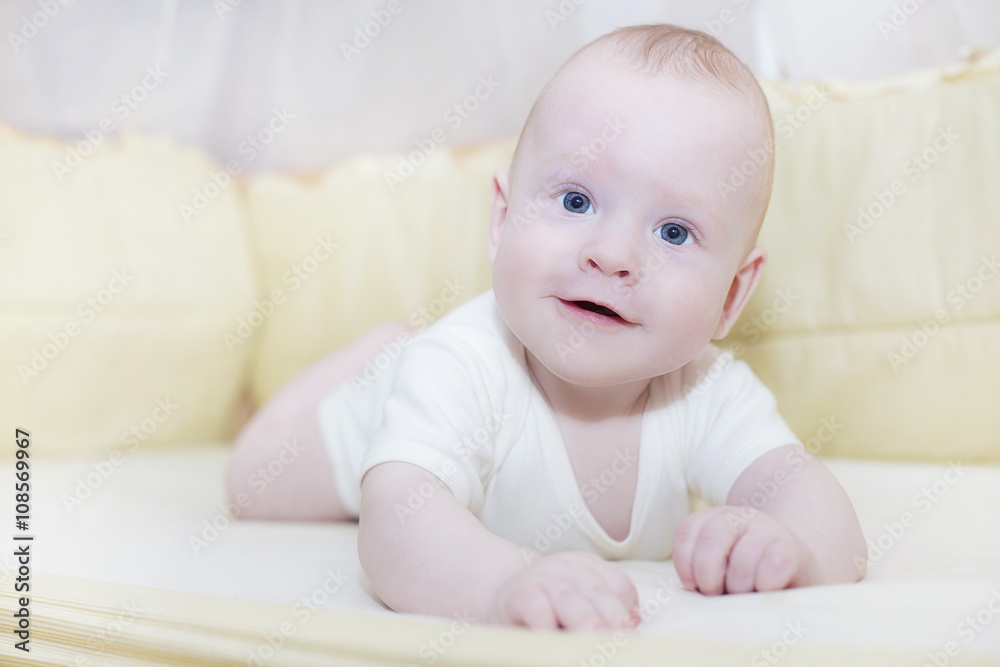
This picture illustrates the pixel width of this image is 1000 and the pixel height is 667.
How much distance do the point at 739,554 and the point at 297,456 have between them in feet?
2.26

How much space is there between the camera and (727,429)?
3.03 feet

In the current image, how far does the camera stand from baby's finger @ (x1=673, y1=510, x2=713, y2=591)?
0.70 metres

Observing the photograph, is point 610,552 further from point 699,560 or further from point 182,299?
point 182,299

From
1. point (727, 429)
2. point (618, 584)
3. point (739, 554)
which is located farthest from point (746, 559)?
point (727, 429)

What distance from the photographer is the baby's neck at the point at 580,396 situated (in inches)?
37.3

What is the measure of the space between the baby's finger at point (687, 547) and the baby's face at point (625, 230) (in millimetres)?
173

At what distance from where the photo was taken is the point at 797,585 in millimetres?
695

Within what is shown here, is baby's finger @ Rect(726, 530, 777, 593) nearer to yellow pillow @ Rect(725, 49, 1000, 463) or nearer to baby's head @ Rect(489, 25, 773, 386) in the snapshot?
baby's head @ Rect(489, 25, 773, 386)

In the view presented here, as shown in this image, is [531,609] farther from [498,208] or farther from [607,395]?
[498,208]

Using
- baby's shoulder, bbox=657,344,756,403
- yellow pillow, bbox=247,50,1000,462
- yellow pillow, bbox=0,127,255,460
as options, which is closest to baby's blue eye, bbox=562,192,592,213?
baby's shoulder, bbox=657,344,756,403

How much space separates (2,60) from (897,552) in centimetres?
170

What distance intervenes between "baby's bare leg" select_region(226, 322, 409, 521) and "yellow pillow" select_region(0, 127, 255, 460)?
229 millimetres

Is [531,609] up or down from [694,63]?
down

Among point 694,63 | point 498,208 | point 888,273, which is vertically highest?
point 694,63
